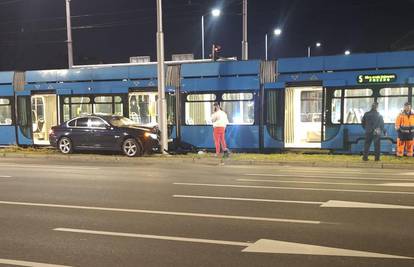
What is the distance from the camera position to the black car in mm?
18766

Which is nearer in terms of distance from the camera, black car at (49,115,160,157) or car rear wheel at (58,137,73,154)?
black car at (49,115,160,157)

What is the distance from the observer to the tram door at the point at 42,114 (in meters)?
22.5

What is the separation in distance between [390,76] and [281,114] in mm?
3983

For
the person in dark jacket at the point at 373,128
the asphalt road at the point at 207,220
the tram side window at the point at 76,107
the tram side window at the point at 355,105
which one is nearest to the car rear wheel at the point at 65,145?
the tram side window at the point at 76,107

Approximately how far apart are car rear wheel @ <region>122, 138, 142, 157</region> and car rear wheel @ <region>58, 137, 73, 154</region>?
2569 mm

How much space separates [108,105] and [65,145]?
250cm

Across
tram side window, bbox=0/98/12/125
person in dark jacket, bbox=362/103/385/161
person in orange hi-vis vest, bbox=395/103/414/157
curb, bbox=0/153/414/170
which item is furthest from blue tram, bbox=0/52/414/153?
curb, bbox=0/153/414/170

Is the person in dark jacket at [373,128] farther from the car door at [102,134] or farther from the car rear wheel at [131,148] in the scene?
the car door at [102,134]

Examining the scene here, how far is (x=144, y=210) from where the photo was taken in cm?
853

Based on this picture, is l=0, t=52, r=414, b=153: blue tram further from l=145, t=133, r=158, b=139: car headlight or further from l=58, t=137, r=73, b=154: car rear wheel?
l=58, t=137, r=73, b=154: car rear wheel

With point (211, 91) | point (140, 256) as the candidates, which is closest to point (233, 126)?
point (211, 91)

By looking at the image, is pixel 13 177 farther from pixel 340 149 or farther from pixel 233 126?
pixel 340 149

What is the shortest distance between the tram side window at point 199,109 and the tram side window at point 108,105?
3088mm

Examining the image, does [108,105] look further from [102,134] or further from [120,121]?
[102,134]
